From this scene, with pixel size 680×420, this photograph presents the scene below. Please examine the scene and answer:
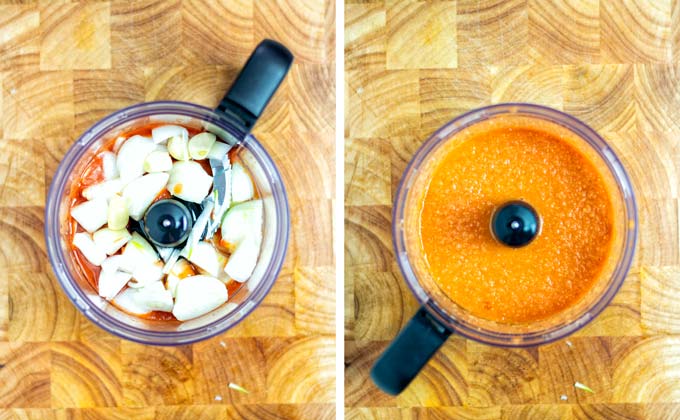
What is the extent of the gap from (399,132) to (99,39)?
29cm

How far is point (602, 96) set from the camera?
59 cm

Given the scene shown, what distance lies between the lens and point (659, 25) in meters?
0.59

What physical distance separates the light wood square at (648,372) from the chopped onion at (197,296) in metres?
0.37

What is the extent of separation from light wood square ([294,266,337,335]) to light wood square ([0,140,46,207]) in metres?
0.25

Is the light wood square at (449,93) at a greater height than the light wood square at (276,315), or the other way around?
the light wood square at (449,93)

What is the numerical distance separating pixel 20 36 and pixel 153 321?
0.95ft

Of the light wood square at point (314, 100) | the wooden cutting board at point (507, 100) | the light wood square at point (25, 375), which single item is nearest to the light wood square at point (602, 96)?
the wooden cutting board at point (507, 100)

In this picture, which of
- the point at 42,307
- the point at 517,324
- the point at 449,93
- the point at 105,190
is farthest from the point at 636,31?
the point at 42,307

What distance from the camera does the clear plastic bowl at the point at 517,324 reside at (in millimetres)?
561

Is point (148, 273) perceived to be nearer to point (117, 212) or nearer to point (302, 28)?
point (117, 212)

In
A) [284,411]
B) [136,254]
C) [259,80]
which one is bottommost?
[284,411]

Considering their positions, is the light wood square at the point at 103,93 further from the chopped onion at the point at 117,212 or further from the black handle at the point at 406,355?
the black handle at the point at 406,355

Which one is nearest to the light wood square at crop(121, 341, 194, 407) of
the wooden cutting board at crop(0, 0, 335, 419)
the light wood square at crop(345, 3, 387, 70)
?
the wooden cutting board at crop(0, 0, 335, 419)

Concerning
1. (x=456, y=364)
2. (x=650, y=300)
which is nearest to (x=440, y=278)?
(x=456, y=364)
